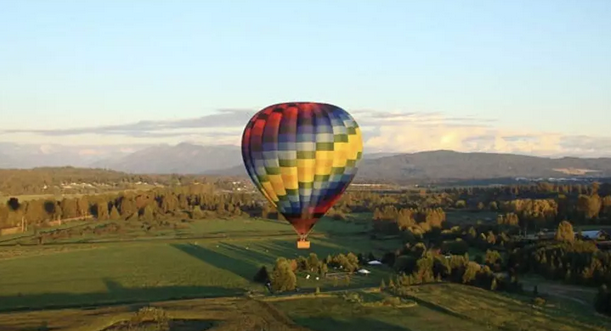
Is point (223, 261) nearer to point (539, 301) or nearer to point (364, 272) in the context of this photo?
point (364, 272)

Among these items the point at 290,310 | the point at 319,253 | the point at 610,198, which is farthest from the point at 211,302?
the point at 610,198

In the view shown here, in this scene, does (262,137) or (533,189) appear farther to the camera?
(533,189)

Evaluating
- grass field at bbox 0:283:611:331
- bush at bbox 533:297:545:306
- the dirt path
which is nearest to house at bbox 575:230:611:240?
the dirt path

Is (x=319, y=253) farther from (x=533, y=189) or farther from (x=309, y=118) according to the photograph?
(x=533, y=189)

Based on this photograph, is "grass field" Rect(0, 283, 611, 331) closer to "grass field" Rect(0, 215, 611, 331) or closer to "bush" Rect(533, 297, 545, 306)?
"grass field" Rect(0, 215, 611, 331)

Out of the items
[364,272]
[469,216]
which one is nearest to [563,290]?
[364,272]

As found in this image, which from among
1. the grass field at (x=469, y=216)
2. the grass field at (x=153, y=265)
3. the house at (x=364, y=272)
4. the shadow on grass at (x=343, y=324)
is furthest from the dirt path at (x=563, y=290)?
the grass field at (x=469, y=216)
